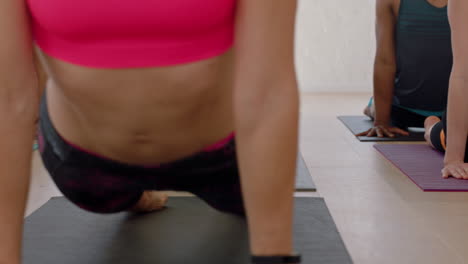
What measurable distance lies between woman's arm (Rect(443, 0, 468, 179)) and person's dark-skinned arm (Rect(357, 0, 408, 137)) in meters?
0.77

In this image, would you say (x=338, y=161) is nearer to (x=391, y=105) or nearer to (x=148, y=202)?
(x=391, y=105)

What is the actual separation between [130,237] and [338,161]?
3.93 ft

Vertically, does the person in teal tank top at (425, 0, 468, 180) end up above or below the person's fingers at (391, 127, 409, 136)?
above

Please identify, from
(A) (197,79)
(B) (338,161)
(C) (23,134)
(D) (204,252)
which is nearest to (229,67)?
(A) (197,79)

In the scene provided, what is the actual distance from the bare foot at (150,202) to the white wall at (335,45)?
3570 millimetres

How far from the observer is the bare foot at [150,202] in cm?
151

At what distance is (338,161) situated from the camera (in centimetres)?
231

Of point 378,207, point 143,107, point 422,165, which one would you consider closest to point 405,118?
point 422,165

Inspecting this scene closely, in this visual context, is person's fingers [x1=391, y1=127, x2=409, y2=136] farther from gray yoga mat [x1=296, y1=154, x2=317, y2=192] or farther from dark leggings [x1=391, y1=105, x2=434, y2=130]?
gray yoga mat [x1=296, y1=154, x2=317, y2=192]

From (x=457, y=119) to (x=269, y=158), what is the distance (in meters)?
1.48

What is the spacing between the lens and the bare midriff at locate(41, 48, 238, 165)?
807 mm

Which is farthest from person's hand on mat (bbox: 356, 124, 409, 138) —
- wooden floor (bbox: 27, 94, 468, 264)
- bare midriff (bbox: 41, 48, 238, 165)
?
bare midriff (bbox: 41, 48, 238, 165)

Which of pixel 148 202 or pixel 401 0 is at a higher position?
pixel 401 0

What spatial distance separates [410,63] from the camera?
2.72 m
